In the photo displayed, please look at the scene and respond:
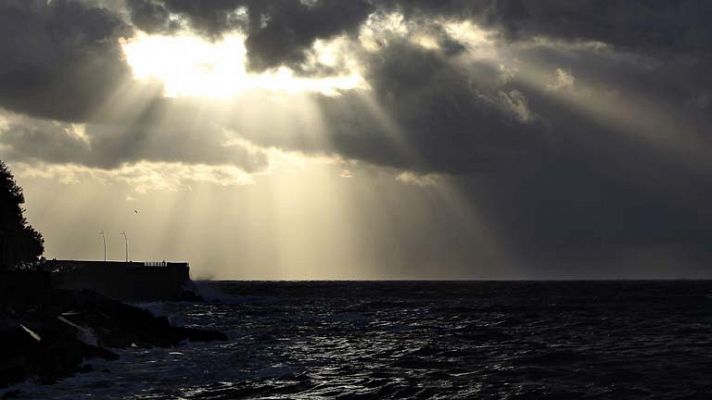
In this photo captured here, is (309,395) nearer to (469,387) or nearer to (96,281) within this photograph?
(469,387)

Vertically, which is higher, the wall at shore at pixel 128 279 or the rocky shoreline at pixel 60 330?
the wall at shore at pixel 128 279

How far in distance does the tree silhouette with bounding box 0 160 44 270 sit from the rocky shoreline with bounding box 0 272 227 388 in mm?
17701

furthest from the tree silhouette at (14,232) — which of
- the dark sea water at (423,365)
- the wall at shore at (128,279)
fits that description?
the dark sea water at (423,365)

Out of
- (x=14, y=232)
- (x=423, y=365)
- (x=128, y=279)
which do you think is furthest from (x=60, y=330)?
(x=128, y=279)

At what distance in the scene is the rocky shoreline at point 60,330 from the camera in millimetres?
Result: 33094

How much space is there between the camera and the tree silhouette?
3204 inches

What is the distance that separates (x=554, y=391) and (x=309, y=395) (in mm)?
9347

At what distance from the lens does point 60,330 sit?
37844 millimetres

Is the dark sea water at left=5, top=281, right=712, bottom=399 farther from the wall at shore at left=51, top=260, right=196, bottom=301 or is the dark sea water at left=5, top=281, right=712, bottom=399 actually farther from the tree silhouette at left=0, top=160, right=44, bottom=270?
the wall at shore at left=51, top=260, right=196, bottom=301

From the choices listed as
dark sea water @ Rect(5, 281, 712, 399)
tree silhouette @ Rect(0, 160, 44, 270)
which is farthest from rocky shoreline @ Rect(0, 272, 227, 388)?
tree silhouette @ Rect(0, 160, 44, 270)

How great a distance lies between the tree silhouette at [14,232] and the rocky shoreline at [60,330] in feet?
58.1

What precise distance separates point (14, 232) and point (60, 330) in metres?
49.3

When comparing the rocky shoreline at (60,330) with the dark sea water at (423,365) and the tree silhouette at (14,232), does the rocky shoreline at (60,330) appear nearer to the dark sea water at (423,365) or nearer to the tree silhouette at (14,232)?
the dark sea water at (423,365)

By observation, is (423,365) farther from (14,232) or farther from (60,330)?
(14,232)
